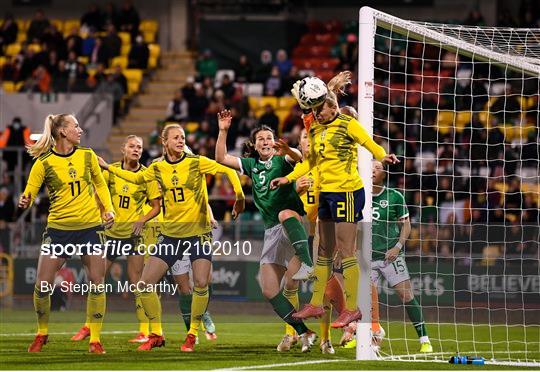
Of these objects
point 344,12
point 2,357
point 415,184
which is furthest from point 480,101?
point 2,357

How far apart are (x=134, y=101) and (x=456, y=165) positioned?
29.9 ft

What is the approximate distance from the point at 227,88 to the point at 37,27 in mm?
6307

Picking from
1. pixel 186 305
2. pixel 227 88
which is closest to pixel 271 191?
pixel 186 305

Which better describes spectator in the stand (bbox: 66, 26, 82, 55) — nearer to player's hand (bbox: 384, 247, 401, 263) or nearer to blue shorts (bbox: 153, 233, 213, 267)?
blue shorts (bbox: 153, 233, 213, 267)

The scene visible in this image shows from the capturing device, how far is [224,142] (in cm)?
1247

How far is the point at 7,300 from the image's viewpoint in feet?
70.7

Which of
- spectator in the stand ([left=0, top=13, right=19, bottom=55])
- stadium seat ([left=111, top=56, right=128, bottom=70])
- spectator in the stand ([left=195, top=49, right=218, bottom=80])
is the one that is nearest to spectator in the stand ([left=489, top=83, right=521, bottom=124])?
spectator in the stand ([left=195, top=49, right=218, bottom=80])

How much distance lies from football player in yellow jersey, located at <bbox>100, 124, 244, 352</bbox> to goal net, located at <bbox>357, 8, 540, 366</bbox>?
1.82 meters

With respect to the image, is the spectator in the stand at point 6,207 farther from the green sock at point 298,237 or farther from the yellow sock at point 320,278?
the yellow sock at point 320,278

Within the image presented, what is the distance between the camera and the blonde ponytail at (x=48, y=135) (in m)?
12.6

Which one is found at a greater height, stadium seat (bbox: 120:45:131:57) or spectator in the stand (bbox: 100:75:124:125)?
stadium seat (bbox: 120:45:131:57)

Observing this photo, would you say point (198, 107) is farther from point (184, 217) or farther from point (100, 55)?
point (184, 217)

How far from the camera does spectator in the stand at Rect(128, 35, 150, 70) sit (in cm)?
2917

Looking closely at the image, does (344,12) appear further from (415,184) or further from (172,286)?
(172,286)
